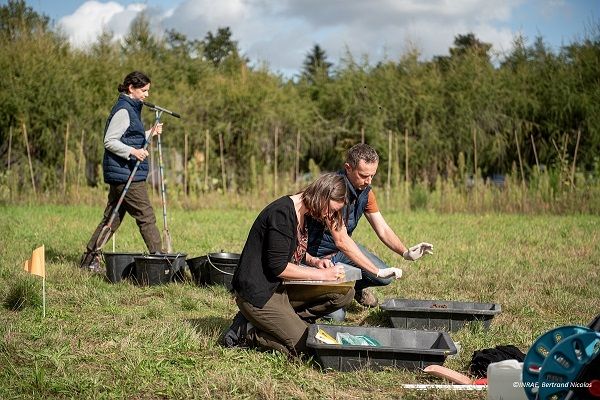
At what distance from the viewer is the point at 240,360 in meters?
4.90

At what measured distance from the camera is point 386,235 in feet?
20.7

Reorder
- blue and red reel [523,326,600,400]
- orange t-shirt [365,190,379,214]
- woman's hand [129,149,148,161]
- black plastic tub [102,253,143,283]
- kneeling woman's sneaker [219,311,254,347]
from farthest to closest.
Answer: woman's hand [129,149,148,161] → black plastic tub [102,253,143,283] → orange t-shirt [365,190,379,214] → kneeling woman's sneaker [219,311,254,347] → blue and red reel [523,326,600,400]

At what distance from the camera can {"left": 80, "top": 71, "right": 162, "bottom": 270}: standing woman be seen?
789 centimetres

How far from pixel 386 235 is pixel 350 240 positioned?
853 millimetres

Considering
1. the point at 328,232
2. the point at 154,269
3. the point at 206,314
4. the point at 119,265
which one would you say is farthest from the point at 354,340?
the point at 119,265

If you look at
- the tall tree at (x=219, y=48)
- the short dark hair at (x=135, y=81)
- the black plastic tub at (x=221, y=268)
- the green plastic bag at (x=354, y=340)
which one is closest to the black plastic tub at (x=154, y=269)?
the black plastic tub at (x=221, y=268)

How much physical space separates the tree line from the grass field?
4.47m

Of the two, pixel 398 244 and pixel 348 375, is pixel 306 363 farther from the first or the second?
pixel 398 244

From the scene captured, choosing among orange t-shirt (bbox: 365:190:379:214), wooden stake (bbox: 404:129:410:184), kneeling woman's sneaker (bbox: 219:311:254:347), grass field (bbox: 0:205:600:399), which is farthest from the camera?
wooden stake (bbox: 404:129:410:184)

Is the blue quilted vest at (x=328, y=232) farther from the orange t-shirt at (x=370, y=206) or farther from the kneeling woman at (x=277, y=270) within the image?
the kneeling woman at (x=277, y=270)

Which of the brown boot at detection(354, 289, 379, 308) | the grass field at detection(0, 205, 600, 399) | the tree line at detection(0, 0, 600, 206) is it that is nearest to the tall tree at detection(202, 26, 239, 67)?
the tree line at detection(0, 0, 600, 206)

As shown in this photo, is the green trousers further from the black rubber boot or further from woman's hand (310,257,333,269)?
the black rubber boot

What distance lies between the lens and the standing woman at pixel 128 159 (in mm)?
7895

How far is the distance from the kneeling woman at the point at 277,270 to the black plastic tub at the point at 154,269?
2.10 m
